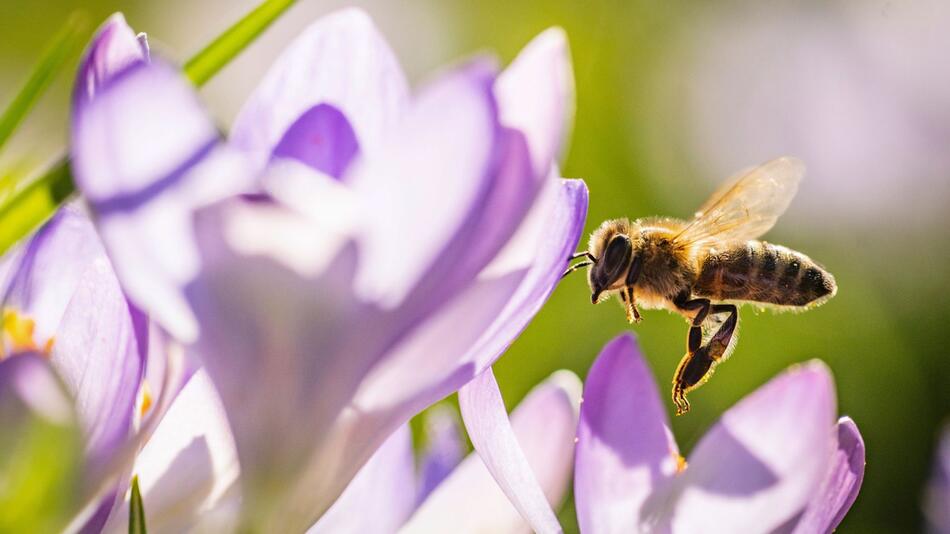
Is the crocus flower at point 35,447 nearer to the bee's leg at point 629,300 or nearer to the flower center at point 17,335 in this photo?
the flower center at point 17,335

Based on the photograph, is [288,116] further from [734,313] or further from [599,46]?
[599,46]

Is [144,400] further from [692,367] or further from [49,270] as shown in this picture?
[692,367]

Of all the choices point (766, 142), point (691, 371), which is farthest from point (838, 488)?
point (766, 142)

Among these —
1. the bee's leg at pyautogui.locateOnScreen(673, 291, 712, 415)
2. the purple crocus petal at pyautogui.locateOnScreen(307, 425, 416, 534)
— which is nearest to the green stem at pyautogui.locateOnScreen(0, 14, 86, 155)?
the purple crocus petal at pyautogui.locateOnScreen(307, 425, 416, 534)

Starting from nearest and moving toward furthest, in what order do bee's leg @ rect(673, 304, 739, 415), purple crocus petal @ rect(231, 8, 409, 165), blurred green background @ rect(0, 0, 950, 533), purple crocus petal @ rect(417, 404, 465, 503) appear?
1. purple crocus petal @ rect(231, 8, 409, 165)
2. purple crocus petal @ rect(417, 404, 465, 503)
3. bee's leg @ rect(673, 304, 739, 415)
4. blurred green background @ rect(0, 0, 950, 533)

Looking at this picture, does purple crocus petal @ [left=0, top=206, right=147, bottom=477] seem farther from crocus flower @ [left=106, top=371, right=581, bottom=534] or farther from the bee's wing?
the bee's wing
